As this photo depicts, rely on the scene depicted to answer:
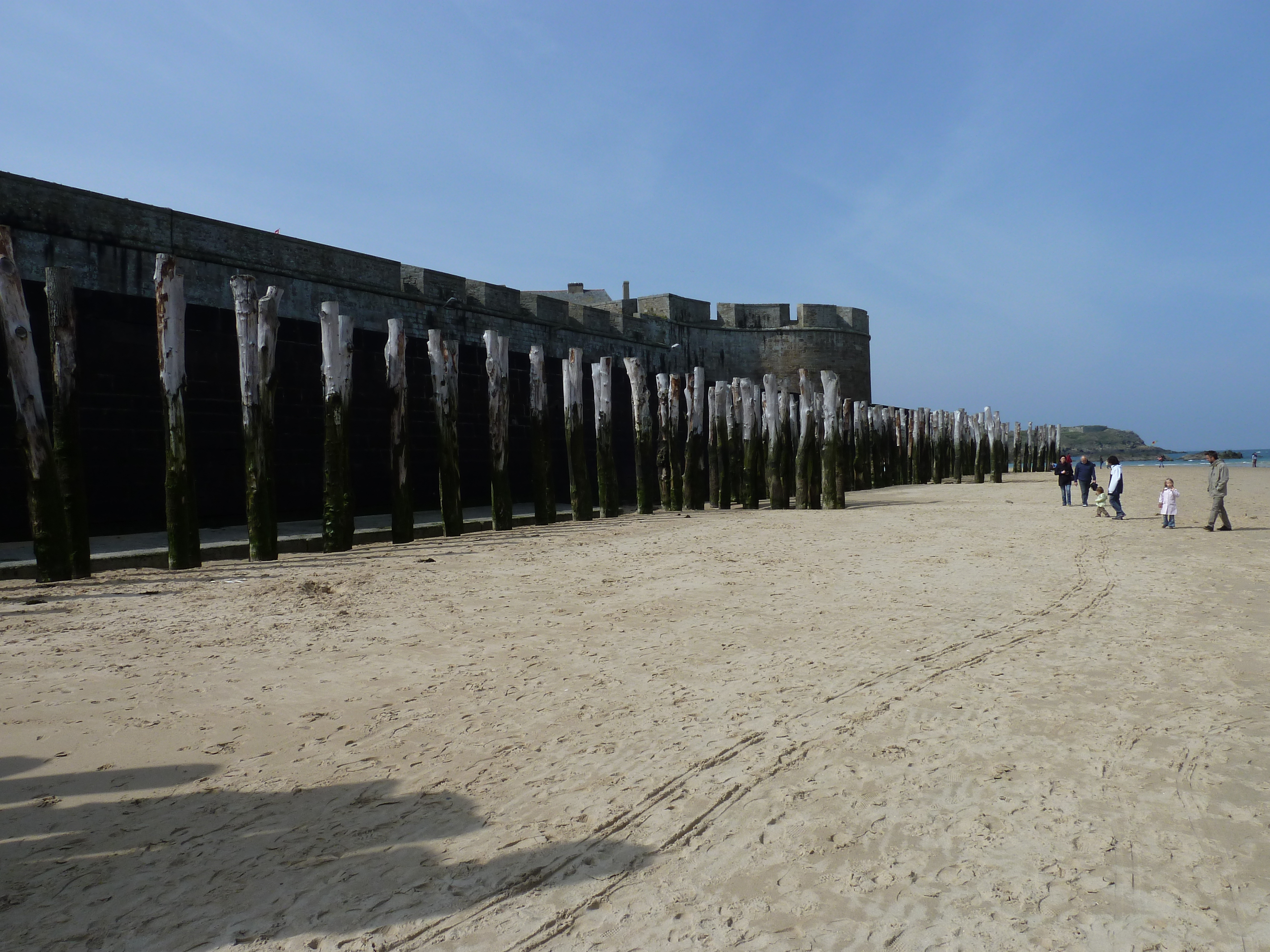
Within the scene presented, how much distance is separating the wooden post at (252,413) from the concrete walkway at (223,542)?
0.55 meters

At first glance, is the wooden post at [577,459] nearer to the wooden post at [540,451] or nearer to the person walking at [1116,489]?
the wooden post at [540,451]

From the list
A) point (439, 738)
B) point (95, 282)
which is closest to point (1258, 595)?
point (439, 738)

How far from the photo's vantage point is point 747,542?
10.3m

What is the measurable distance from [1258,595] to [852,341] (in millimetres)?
25551

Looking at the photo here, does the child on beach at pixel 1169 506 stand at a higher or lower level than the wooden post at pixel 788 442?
lower

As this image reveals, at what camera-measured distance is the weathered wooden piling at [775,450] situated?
53.5 feet

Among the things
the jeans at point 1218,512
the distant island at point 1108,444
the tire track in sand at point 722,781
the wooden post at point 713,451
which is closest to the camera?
the tire track in sand at point 722,781

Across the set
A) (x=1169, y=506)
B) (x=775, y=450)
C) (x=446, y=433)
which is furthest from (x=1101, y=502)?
(x=446, y=433)

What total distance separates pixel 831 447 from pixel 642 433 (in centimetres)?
394

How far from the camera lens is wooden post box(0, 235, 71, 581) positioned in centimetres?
719

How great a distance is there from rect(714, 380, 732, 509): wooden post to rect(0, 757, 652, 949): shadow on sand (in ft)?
43.2

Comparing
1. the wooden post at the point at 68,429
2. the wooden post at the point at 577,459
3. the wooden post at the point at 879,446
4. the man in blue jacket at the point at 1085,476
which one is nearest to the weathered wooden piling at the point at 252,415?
the wooden post at the point at 68,429

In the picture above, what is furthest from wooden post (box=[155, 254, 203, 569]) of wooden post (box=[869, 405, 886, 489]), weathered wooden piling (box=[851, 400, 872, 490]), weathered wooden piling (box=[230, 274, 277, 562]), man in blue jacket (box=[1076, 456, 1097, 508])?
wooden post (box=[869, 405, 886, 489])

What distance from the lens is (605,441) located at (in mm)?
13820
